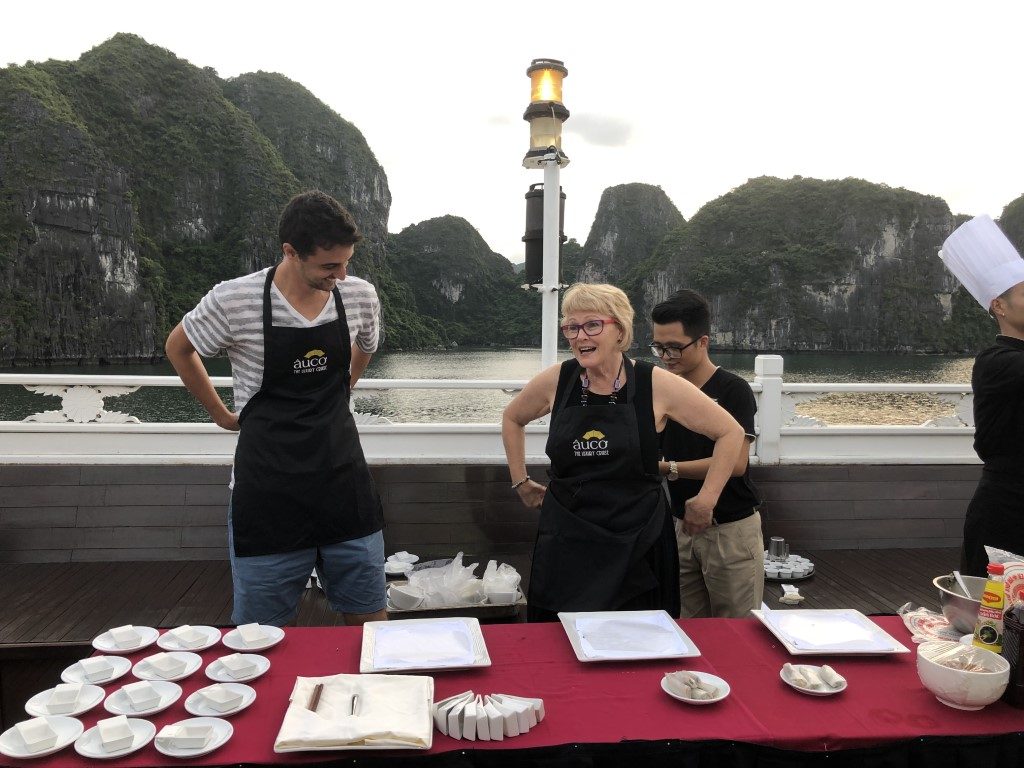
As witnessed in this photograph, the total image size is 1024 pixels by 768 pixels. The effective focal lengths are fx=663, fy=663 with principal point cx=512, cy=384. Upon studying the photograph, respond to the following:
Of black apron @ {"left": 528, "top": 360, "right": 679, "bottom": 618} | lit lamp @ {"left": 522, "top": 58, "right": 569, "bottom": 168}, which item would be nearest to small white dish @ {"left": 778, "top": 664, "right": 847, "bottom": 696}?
black apron @ {"left": 528, "top": 360, "right": 679, "bottom": 618}

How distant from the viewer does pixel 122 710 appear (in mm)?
1263

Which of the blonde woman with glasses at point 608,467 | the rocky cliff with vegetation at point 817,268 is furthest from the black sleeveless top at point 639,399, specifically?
the rocky cliff with vegetation at point 817,268

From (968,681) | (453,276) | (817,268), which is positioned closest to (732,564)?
(968,681)

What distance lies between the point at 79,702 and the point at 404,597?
1.44 m

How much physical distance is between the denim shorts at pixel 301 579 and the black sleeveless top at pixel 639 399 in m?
0.74

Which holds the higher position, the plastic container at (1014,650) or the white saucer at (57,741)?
the plastic container at (1014,650)

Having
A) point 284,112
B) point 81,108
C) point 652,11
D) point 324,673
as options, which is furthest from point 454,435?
point 284,112

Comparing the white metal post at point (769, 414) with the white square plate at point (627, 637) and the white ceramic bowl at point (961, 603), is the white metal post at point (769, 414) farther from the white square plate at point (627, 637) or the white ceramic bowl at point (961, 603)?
the white square plate at point (627, 637)

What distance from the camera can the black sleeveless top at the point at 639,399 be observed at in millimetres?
1873

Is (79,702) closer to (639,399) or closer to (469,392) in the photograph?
(639,399)

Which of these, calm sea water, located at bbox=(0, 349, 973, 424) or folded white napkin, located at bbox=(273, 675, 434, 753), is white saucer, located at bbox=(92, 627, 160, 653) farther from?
calm sea water, located at bbox=(0, 349, 973, 424)

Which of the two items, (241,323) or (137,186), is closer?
(241,323)

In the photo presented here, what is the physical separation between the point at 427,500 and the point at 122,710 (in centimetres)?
302

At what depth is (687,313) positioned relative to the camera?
223 centimetres
